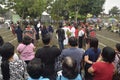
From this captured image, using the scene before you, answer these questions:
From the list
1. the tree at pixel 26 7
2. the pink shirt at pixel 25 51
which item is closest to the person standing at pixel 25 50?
the pink shirt at pixel 25 51

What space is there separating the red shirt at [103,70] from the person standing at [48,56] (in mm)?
1414

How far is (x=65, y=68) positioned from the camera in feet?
15.8

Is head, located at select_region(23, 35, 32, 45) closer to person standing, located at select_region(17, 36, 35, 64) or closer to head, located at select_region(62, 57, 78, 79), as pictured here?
person standing, located at select_region(17, 36, 35, 64)

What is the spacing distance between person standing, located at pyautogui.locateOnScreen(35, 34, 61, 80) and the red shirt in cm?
141

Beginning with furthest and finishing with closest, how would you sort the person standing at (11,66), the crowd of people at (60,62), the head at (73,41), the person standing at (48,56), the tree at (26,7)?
Answer: 1. the tree at (26,7)
2. the head at (73,41)
3. the person standing at (48,56)
4. the person standing at (11,66)
5. the crowd of people at (60,62)

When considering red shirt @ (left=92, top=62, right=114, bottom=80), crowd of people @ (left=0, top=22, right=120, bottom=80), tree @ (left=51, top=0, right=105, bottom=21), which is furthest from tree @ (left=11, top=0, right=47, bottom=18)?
red shirt @ (left=92, top=62, right=114, bottom=80)

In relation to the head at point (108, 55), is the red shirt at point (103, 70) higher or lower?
lower

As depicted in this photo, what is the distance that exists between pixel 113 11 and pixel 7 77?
138m

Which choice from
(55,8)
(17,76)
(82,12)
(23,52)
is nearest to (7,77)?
(17,76)

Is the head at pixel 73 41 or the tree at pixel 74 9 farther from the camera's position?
the tree at pixel 74 9

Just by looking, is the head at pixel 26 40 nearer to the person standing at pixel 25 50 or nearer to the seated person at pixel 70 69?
the person standing at pixel 25 50

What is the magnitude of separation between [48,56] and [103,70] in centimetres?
157

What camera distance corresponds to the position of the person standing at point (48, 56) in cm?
679

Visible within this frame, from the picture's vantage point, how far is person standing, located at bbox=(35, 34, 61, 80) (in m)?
6.79
